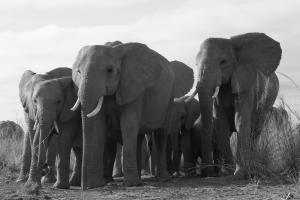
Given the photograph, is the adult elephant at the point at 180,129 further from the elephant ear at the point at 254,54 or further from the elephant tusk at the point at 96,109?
the elephant tusk at the point at 96,109

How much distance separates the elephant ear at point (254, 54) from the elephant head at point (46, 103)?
9.95 ft

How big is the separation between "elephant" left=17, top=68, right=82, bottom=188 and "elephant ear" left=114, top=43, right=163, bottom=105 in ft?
3.34

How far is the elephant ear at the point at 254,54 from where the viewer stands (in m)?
12.0

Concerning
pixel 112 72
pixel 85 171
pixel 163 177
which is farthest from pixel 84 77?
pixel 163 177

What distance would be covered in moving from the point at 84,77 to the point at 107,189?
174 cm

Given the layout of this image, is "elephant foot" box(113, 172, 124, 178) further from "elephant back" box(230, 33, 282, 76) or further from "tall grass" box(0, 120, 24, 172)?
"elephant back" box(230, 33, 282, 76)

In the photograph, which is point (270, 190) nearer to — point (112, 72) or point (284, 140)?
point (284, 140)

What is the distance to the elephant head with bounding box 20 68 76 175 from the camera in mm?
10334

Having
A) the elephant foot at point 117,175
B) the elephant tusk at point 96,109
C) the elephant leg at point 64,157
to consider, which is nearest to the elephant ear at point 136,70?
the elephant tusk at point 96,109

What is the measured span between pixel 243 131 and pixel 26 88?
3930mm

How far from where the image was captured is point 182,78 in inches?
614

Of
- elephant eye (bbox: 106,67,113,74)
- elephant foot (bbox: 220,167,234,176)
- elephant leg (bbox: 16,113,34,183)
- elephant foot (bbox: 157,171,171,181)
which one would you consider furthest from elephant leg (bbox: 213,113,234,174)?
elephant leg (bbox: 16,113,34,183)

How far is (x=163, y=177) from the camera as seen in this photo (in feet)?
39.0

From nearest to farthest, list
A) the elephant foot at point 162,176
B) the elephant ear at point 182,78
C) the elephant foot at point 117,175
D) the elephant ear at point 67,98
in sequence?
the elephant ear at point 67,98
the elephant foot at point 162,176
the elephant foot at point 117,175
the elephant ear at point 182,78
